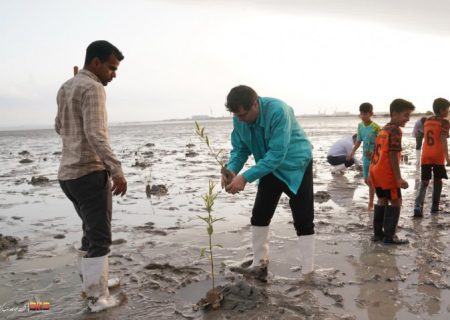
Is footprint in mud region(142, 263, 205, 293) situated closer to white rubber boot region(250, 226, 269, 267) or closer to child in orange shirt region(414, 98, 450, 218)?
white rubber boot region(250, 226, 269, 267)

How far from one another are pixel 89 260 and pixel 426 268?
3.15 meters

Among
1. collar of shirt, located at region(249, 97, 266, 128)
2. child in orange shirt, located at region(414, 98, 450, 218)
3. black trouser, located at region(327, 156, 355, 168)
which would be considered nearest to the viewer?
collar of shirt, located at region(249, 97, 266, 128)

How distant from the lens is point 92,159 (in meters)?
3.16

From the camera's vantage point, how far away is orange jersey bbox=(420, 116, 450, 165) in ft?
19.9

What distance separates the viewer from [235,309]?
3.21 meters

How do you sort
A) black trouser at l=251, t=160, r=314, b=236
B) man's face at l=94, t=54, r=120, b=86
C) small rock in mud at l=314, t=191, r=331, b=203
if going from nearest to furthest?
man's face at l=94, t=54, r=120, b=86 < black trouser at l=251, t=160, r=314, b=236 < small rock in mud at l=314, t=191, r=331, b=203

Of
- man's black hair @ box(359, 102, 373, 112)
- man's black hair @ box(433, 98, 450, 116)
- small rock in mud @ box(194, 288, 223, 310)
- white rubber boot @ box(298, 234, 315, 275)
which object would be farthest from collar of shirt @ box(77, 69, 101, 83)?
man's black hair @ box(433, 98, 450, 116)

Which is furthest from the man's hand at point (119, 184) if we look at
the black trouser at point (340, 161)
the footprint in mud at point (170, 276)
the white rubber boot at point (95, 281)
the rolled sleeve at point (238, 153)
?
the black trouser at point (340, 161)

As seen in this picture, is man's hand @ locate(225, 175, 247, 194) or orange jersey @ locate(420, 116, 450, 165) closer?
man's hand @ locate(225, 175, 247, 194)

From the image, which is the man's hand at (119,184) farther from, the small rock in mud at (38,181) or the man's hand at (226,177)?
the small rock in mud at (38,181)

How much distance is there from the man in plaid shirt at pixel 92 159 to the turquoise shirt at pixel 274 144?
1.18 meters

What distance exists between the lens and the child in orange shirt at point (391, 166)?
466 centimetres

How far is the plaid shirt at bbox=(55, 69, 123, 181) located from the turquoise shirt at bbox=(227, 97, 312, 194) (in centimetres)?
119

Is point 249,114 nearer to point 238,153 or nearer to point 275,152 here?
point 275,152
